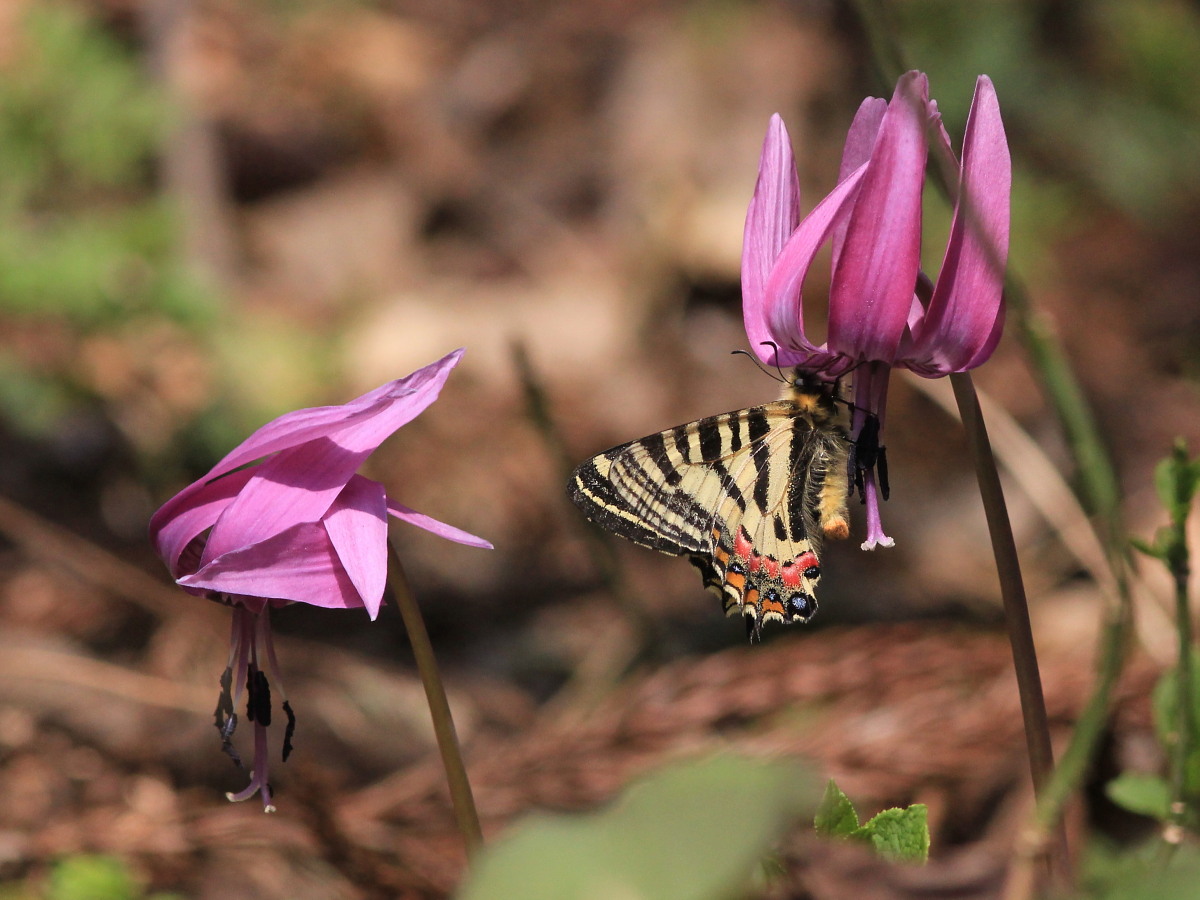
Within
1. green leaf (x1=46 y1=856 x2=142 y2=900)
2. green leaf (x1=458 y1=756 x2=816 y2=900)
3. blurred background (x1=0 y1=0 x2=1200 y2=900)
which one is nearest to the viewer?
green leaf (x1=458 y1=756 x2=816 y2=900)

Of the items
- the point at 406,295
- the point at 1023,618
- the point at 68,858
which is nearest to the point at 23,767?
the point at 68,858

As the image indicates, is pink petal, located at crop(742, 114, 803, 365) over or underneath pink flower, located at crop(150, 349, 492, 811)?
over

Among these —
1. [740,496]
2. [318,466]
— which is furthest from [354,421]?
[740,496]

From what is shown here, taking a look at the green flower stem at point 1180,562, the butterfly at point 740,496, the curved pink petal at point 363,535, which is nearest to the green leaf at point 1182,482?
the green flower stem at point 1180,562

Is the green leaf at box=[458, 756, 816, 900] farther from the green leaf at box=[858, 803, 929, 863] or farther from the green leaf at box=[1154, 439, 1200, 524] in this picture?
the green leaf at box=[1154, 439, 1200, 524]

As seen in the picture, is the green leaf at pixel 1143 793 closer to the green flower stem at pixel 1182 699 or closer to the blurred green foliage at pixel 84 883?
the green flower stem at pixel 1182 699

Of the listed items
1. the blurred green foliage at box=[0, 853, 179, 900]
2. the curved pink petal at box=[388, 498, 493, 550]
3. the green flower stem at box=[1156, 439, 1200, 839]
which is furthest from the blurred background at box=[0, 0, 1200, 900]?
the curved pink petal at box=[388, 498, 493, 550]
